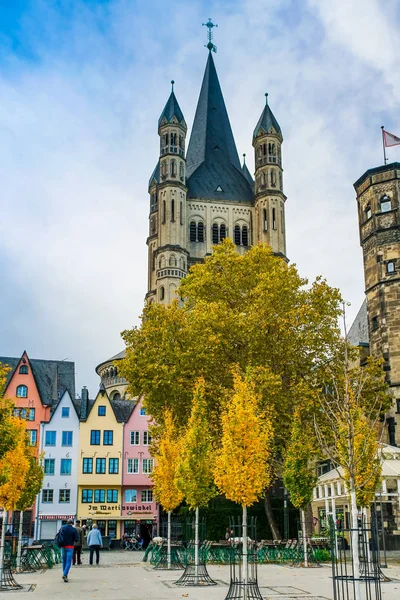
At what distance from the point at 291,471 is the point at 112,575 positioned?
6.85 metres

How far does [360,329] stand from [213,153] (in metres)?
54.1

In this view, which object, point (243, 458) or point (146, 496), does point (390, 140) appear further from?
point (146, 496)

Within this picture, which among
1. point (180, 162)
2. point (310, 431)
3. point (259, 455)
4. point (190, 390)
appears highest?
point (180, 162)

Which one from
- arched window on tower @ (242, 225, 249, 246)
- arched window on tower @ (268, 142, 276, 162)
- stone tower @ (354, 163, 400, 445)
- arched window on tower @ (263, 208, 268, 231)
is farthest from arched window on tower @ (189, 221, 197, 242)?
stone tower @ (354, 163, 400, 445)

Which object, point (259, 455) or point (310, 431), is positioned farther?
point (310, 431)

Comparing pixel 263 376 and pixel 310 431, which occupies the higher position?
pixel 263 376

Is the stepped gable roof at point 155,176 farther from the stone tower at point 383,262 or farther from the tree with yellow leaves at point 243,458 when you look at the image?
the tree with yellow leaves at point 243,458

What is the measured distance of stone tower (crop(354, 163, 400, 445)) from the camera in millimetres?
38094

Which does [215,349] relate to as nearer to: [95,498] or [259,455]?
[259,455]

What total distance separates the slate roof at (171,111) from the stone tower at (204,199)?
0.14 m

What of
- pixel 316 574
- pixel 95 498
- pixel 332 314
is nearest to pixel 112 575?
pixel 316 574

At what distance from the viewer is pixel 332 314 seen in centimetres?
3444

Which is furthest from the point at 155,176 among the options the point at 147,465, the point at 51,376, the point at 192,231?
the point at 147,465

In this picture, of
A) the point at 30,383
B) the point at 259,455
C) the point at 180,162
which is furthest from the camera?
the point at 180,162
